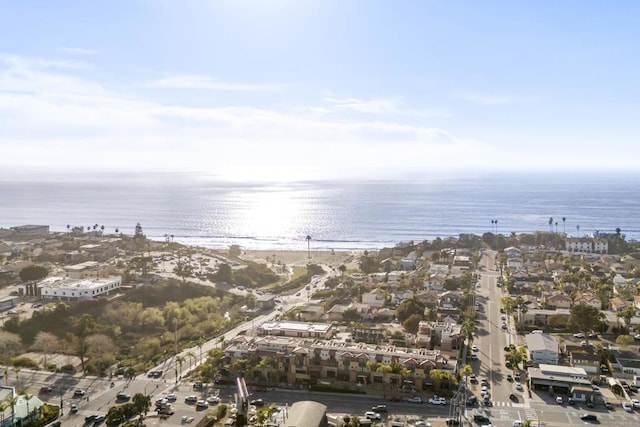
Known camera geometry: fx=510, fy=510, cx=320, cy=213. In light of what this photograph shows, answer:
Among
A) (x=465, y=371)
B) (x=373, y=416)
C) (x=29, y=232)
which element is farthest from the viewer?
(x=29, y=232)

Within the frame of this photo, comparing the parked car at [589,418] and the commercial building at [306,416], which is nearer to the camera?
the commercial building at [306,416]

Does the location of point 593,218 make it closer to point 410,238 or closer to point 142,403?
point 410,238

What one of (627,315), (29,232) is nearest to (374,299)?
(627,315)

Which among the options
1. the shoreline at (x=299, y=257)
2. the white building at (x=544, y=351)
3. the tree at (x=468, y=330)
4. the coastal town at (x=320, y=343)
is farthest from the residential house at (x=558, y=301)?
the shoreline at (x=299, y=257)

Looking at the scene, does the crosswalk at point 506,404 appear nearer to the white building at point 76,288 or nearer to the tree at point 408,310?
the tree at point 408,310

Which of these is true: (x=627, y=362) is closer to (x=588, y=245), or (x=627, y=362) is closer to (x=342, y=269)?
(x=342, y=269)

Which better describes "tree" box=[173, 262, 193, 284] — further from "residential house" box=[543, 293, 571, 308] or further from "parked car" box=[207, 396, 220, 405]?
"residential house" box=[543, 293, 571, 308]
